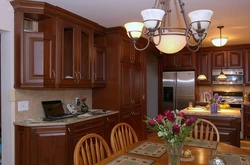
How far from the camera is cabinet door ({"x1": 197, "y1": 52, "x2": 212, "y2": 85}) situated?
5.68 m

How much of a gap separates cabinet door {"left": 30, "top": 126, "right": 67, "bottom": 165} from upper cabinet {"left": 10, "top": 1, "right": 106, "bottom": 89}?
0.57 metres

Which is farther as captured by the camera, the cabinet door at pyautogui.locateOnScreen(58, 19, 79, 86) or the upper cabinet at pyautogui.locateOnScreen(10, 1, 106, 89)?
the cabinet door at pyautogui.locateOnScreen(58, 19, 79, 86)

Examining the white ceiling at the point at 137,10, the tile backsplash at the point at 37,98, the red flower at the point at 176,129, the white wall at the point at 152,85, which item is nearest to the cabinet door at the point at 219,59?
the white wall at the point at 152,85

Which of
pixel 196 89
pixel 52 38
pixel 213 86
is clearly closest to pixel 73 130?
pixel 52 38

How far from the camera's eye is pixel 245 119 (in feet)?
16.1

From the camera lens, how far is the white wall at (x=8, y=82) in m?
2.62

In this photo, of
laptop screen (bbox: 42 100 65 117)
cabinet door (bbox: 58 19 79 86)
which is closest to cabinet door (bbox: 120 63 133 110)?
cabinet door (bbox: 58 19 79 86)

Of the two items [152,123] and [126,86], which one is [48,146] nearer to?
[152,123]

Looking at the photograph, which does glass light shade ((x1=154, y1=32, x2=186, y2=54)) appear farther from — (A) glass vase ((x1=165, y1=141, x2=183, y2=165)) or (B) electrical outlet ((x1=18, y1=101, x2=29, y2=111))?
(B) electrical outlet ((x1=18, y1=101, x2=29, y2=111))

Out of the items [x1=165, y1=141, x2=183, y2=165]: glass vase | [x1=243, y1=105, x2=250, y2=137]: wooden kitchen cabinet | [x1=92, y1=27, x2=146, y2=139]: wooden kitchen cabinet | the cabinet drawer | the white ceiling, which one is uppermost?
the white ceiling

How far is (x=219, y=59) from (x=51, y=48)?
14.8 feet

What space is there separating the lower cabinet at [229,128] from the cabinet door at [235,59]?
8.62ft

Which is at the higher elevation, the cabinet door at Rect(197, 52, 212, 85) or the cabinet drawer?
the cabinet door at Rect(197, 52, 212, 85)

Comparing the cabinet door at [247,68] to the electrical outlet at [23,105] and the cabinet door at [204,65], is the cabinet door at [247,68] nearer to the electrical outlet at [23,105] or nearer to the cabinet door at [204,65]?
the cabinet door at [204,65]
